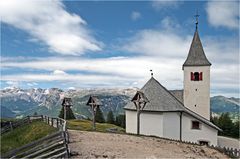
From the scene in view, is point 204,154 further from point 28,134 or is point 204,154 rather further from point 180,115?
point 28,134

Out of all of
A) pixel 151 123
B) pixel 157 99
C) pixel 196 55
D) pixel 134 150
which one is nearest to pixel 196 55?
pixel 196 55

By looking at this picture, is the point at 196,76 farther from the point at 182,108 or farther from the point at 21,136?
the point at 21,136

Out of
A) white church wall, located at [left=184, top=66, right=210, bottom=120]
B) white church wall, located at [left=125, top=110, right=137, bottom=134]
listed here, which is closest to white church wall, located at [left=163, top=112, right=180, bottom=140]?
white church wall, located at [left=125, top=110, right=137, bottom=134]

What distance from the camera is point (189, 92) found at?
39969 millimetres

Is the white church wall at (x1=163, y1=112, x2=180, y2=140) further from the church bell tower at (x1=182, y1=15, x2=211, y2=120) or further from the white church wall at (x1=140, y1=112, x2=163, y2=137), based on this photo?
the church bell tower at (x1=182, y1=15, x2=211, y2=120)

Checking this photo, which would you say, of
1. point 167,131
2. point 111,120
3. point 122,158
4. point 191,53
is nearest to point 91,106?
point 167,131

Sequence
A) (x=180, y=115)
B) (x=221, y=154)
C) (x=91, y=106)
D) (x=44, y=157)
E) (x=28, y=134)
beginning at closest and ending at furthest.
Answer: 1. (x=44, y=157)
2. (x=221, y=154)
3. (x=28, y=134)
4. (x=91, y=106)
5. (x=180, y=115)

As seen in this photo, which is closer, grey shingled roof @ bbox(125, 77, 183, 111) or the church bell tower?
grey shingled roof @ bbox(125, 77, 183, 111)

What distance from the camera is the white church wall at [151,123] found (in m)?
32.2

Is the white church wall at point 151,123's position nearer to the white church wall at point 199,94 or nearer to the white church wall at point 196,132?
the white church wall at point 196,132

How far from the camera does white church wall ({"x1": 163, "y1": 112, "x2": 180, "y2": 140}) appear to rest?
107ft

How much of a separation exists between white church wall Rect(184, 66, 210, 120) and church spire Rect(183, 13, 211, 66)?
65cm

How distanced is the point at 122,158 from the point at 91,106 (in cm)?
1618

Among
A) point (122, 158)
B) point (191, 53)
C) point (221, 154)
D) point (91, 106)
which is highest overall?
point (191, 53)
